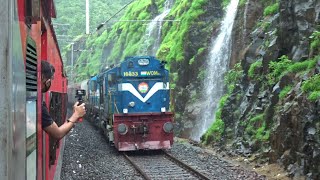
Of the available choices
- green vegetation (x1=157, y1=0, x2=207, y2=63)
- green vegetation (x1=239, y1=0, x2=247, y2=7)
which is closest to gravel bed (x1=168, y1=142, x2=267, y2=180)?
green vegetation (x1=239, y1=0, x2=247, y2=7)

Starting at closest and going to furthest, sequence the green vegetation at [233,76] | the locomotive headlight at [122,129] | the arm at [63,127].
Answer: the arm at [63,127] → the locomotive headlight at [122,129] → the green vegetation at [233,76]

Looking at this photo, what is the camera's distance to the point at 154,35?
126 ft

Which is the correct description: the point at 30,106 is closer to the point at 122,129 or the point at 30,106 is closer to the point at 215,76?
the point at 122,129

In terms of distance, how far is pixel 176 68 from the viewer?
85.8 feet

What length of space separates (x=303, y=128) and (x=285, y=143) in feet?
3.59

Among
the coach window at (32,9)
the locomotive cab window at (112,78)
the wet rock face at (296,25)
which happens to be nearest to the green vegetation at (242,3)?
the wet rock face at (296,25)

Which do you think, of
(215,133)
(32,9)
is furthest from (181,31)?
(32,9)

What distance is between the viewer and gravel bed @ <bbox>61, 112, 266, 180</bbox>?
11023 millimetres

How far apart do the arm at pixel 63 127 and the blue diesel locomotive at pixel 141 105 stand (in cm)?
1091

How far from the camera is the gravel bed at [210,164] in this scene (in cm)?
1074

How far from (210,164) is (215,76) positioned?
34.2 feet

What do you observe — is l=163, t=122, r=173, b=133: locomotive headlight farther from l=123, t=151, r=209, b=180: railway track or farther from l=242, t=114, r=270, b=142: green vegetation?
l=242, t=114, r=270, b=142: green vegetation

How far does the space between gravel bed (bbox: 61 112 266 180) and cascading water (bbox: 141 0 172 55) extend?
773 inches

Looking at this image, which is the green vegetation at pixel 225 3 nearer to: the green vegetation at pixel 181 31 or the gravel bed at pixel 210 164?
the green vegetation at pixel 181 31
